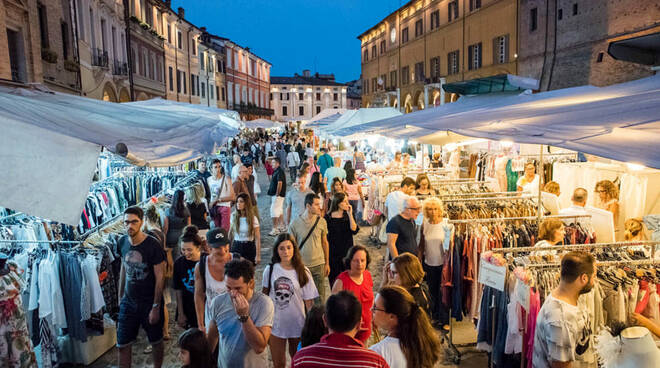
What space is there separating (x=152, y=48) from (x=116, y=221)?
25.7 meters

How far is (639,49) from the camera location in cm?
651

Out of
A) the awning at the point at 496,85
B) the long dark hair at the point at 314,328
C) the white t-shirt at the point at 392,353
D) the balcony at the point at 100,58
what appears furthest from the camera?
the balcony at the point at 100,58

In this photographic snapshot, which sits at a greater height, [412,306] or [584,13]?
[584,13]

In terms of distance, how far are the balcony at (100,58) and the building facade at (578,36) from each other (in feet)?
60.5

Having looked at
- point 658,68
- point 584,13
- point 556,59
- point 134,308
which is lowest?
point 134,308

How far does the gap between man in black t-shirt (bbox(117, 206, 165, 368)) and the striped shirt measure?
2523 mm

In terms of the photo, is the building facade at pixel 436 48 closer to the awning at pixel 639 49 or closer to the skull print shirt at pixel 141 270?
the awning at pixel 639 49

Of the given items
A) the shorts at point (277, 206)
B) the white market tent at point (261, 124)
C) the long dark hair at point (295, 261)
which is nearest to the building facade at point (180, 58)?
the white market tent at point (261, 124)

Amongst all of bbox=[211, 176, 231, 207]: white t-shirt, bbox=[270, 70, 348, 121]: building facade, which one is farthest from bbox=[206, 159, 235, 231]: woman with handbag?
bbox=[270, 70, 348, 121]: building facade

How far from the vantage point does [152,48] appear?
2970cm

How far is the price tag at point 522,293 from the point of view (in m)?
4.23

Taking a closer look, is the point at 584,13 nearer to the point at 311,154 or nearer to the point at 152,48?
the point at 311,154

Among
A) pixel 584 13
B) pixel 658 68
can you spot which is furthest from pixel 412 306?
pixel 584 13

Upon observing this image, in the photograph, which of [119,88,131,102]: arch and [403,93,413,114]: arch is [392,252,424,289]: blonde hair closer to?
[119,88,131,102]: arch
